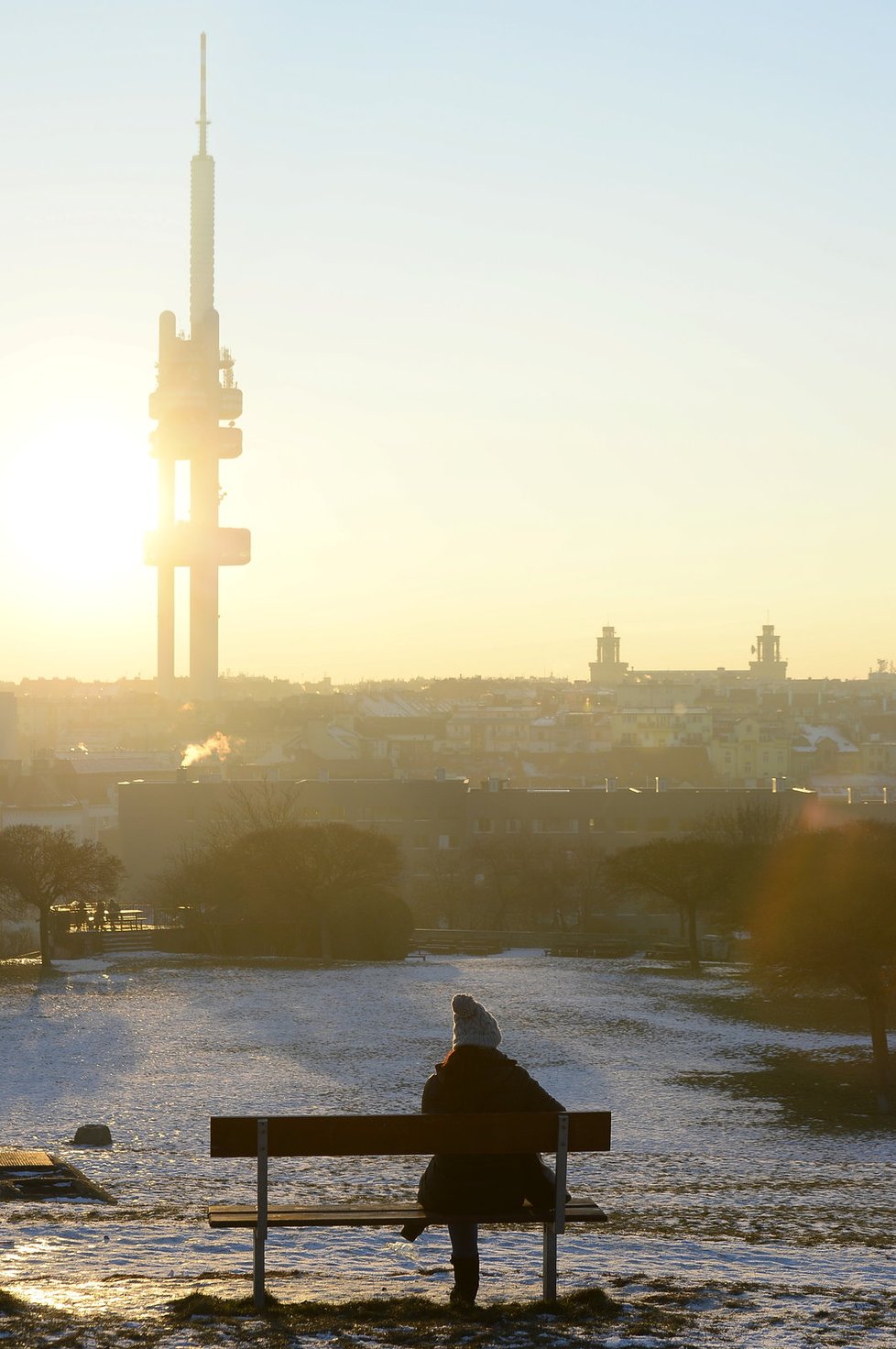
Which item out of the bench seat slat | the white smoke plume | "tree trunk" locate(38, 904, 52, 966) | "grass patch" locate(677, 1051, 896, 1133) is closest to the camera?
the bench seat slat

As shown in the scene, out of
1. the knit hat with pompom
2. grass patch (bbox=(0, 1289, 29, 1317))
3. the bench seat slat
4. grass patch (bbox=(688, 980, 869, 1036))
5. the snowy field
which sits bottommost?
grass patch (bbox=(688, 980, 869, 1036))

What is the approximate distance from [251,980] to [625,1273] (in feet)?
99.5

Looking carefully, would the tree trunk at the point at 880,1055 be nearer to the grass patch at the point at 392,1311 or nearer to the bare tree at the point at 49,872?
the grass patch at the point at 392,1311

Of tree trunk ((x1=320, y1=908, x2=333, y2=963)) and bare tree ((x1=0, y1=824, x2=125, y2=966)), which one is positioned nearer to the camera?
bare tree ((x1=0, y1=824, x2=125, y2=966))

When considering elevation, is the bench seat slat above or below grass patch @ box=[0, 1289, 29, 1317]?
above

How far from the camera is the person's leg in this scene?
1042cm

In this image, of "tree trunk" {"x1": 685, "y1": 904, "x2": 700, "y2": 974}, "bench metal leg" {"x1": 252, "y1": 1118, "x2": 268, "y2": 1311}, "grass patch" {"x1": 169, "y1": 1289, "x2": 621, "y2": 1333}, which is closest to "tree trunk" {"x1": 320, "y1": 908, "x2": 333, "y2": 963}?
"tree trunk" {"x1": 685, "y1": 904, "x2": 700, "y2": 974}

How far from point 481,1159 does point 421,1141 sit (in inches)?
22.4

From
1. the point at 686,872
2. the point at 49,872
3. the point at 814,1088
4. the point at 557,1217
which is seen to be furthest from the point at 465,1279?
the point at 686,872

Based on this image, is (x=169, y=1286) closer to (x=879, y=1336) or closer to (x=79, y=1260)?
(x=79, y=1260)

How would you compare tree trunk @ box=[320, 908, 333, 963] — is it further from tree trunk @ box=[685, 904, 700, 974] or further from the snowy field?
tree trunk @ box=[685, 904, 700, 974]

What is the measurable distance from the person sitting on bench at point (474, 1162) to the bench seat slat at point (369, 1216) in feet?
0.23

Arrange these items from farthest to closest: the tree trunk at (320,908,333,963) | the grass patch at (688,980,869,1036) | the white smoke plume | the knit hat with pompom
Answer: the white smoke plume
the tree trunk at (320,908,333,963)
the grass patch at (688,980,869,1036)
the knit hat with pompom

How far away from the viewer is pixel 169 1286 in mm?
10922
